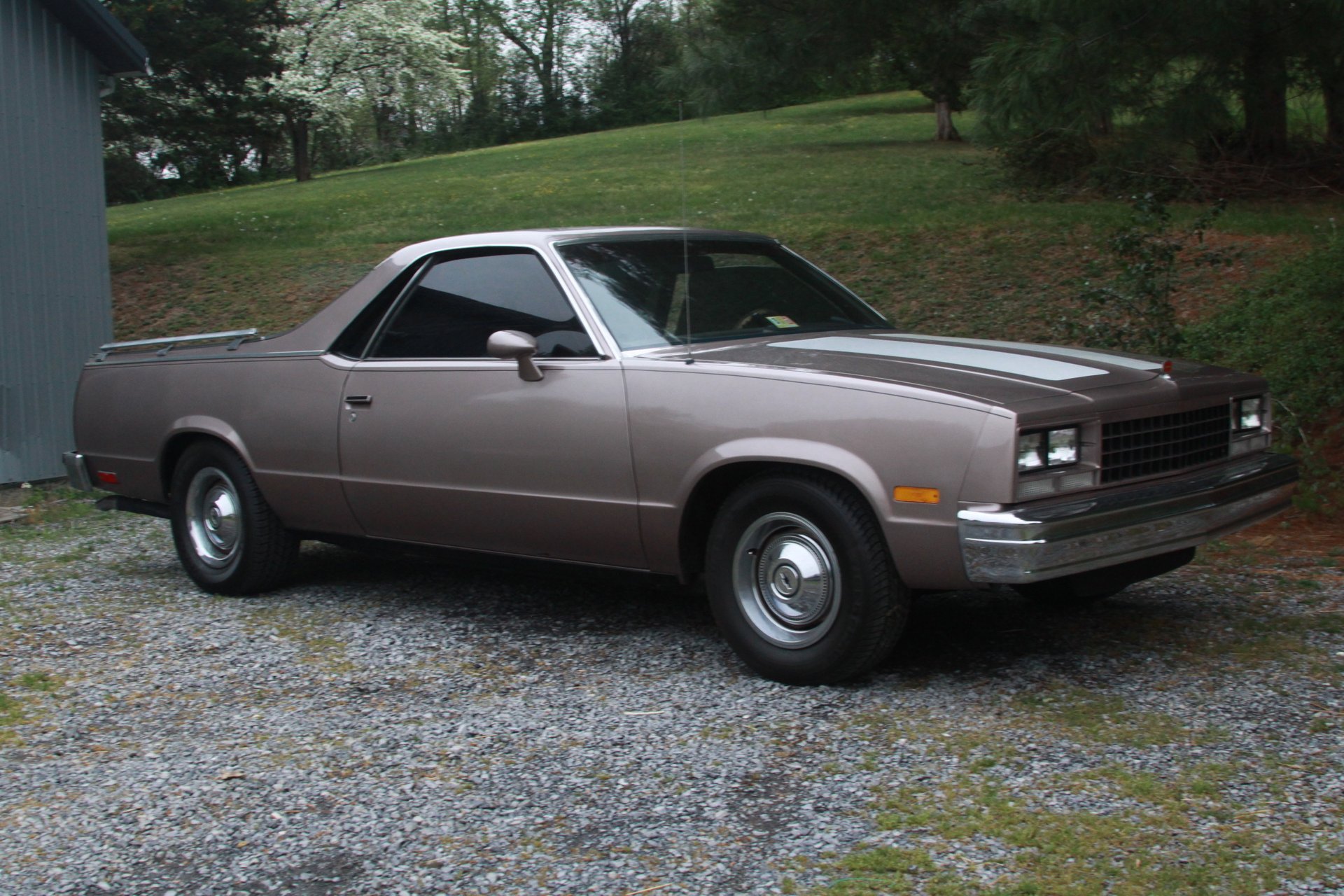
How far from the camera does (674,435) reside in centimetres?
455

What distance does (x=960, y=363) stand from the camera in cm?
450

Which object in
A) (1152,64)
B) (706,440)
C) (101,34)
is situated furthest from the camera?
(101,34)

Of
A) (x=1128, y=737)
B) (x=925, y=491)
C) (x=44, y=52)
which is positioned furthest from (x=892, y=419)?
(x=44, y=52)

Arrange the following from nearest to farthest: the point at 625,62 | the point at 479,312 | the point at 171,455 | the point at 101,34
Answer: the point at 479,312
the point at 171,455
the point at 101,34
the point at 625,62

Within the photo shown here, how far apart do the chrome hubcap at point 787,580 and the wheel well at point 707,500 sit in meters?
0.16

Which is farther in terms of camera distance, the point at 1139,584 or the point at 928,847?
the point at 1139,584

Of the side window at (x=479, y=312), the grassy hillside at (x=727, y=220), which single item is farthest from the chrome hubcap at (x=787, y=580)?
the grassy hillside at (x=727, y=220)

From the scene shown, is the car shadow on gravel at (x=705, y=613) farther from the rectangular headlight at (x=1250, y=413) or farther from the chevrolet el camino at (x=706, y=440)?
the rectangular headlight at (x=1250, y=413)

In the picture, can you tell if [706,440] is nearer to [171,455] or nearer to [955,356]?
[955,356]

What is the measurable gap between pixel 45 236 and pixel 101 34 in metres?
1.80

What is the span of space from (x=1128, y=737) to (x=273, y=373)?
154 inches

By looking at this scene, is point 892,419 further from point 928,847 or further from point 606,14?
point 606,14

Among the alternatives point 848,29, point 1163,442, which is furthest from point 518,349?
point 848,29

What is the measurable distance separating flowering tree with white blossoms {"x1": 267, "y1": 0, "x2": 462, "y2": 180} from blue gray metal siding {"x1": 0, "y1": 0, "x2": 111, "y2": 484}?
1026 inches
